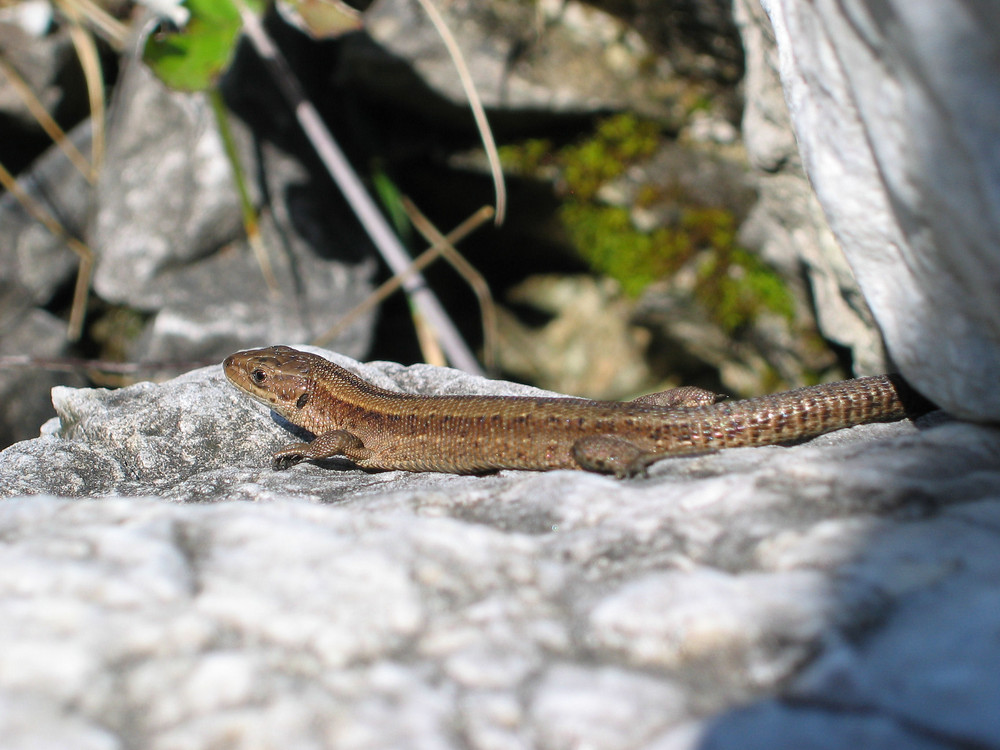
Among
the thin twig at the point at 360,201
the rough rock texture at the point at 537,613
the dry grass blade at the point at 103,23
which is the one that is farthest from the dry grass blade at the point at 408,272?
the dry grass blade at the point at 103,23

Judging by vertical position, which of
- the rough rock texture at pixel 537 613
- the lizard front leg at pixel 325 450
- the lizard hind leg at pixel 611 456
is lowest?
the lizard front leg at pixel 325 450

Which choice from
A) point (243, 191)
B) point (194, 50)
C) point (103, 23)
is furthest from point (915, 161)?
point (103, 23)

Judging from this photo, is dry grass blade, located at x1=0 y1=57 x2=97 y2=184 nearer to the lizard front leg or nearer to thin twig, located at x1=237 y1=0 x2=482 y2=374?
thin twig, located at x1=237 y1=0 x2=482 y2=374

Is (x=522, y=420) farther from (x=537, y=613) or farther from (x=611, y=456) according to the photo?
(x=537, y=613)

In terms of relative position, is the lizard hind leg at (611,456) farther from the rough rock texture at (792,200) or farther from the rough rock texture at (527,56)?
the rough rock texture at (527,56)

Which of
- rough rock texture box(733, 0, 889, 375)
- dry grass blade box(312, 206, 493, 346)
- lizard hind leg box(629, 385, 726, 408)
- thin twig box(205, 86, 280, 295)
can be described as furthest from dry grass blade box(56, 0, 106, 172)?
lizard hind leg box(629, 385, 726, 408)

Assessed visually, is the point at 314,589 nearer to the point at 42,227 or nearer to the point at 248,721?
the point at 248,721

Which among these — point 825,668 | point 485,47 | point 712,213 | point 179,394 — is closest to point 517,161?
point 485,47
